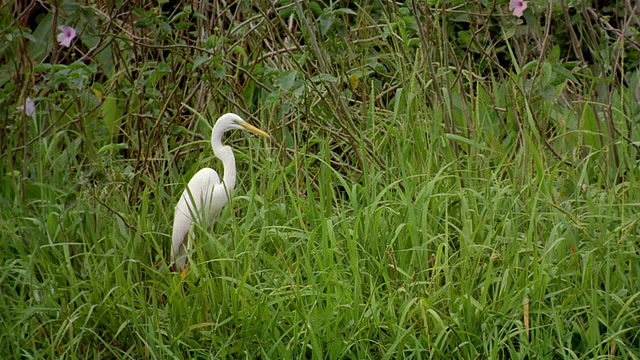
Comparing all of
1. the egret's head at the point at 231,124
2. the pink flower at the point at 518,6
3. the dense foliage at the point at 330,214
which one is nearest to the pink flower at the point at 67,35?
the dense foliage at the point at 330,214

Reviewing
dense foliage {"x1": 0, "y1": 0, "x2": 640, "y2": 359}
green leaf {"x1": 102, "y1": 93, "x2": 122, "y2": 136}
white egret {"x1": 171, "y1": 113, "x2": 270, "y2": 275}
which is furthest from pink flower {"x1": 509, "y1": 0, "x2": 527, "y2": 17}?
green leaf {"x1": 102, "y1": 93, "x2": 122, "y2": 136}

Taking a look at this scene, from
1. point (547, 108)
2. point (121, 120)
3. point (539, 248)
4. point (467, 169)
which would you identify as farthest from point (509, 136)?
point (121, 120)

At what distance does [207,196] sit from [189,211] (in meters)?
0.10

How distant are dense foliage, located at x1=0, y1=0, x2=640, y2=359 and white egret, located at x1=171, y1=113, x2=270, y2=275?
0.23 ft

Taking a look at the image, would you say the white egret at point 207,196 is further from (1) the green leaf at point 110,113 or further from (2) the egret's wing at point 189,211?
(1) the green leaf at point 110,113

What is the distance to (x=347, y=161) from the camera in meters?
4.26

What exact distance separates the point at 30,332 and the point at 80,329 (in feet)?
0.64

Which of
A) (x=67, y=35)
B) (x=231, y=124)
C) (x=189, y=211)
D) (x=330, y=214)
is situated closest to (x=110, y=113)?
→ (x=67, y=35)

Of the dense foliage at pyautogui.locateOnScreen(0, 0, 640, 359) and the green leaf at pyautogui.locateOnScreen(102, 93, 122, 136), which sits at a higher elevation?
the green leaf at pyautogui.locateOnScreen(102, 93, 122, 136)

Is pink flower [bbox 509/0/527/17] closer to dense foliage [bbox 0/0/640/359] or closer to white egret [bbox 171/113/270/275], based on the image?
dense foliage [bbox 0/0/640/359]

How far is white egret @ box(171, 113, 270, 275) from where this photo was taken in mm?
3615

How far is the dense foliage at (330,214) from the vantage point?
310 cm

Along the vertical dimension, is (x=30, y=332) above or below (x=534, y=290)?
above

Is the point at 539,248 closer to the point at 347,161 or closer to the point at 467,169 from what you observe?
the point at 467,169
